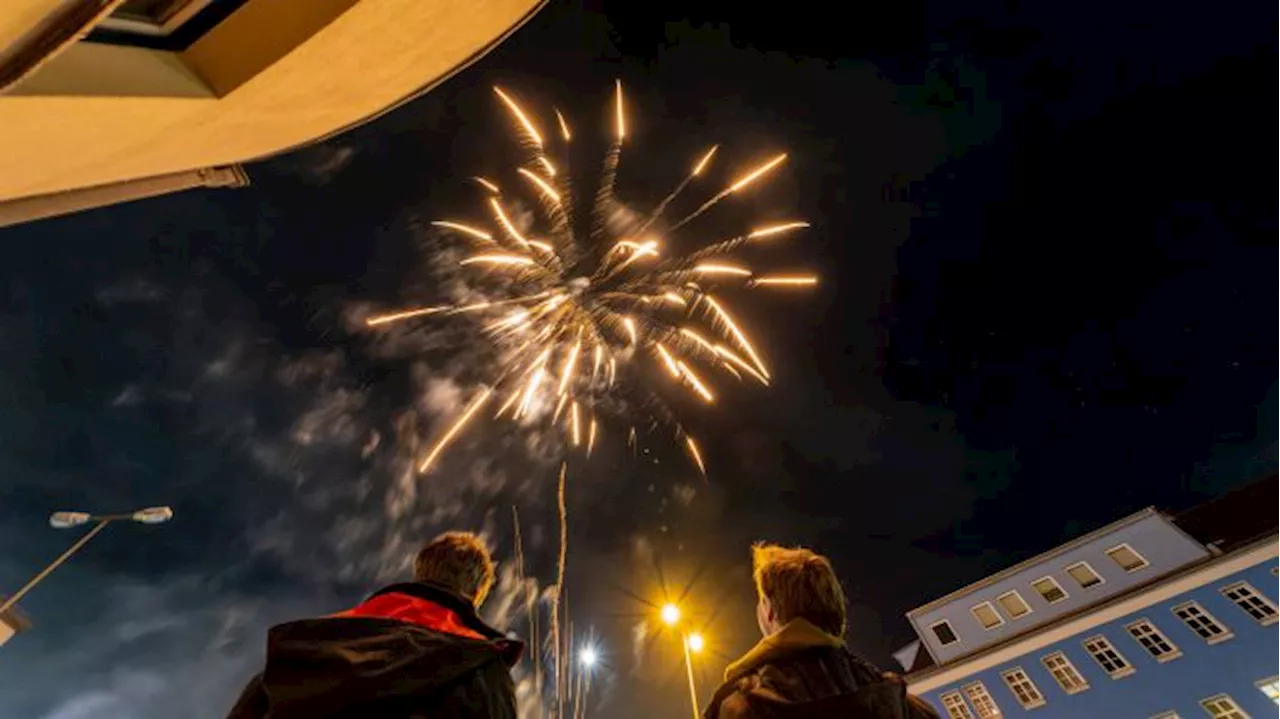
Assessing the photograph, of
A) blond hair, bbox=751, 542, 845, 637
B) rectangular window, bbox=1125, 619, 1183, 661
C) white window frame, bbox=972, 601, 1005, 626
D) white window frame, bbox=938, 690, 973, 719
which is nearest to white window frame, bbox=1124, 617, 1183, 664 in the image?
rectangular window, bbox=1125, 619, 1183, 661

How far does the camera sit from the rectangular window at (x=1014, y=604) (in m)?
30.7

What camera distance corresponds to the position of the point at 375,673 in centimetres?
251

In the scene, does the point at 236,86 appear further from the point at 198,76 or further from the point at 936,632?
the point at 936,632

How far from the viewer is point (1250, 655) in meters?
22.4

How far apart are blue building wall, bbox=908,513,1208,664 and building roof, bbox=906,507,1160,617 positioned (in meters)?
0.17

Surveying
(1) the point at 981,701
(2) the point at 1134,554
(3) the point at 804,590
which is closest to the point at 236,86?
(3) the point at 804,590

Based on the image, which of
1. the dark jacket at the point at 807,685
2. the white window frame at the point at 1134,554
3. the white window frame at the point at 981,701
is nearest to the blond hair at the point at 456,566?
the dark jacket at the point at 807,685

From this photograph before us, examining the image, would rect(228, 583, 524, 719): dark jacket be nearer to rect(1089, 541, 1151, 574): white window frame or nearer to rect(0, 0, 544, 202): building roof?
rect(0, 0, 544, 202): building roof

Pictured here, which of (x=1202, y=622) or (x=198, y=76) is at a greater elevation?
(x=1202, y=622)

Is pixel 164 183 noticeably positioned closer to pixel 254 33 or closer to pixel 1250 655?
pixel 254 33

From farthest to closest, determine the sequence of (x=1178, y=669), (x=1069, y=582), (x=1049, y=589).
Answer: (x=1049, y=589), (x=1069, y=582), (x=1178, y=669)

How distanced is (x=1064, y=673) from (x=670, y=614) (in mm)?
25559

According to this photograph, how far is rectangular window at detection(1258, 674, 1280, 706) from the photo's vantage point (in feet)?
69.9

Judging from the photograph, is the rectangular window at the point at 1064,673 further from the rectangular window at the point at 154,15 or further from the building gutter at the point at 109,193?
the rectangular window at the point at 154,15
